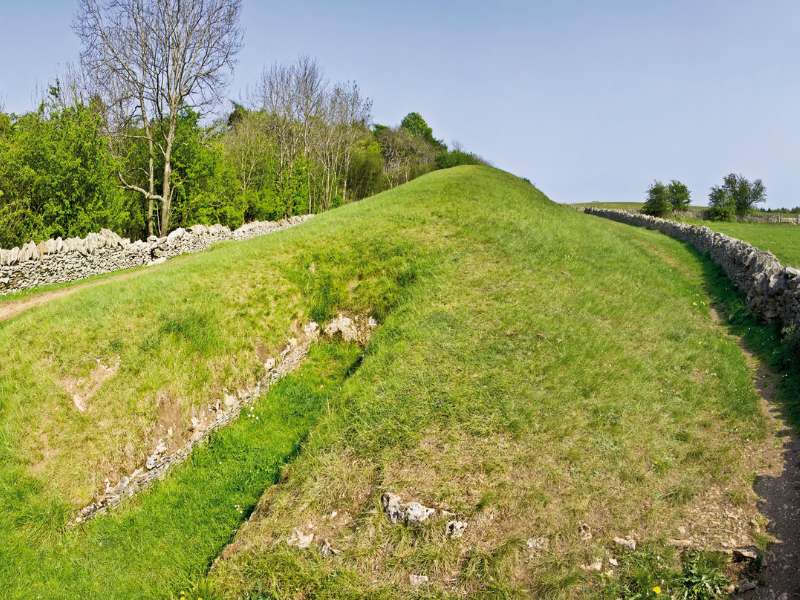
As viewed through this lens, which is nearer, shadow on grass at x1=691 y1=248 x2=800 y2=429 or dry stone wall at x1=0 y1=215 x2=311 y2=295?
shadow on grass at x1=691 y1=248 x2=800 y2=429

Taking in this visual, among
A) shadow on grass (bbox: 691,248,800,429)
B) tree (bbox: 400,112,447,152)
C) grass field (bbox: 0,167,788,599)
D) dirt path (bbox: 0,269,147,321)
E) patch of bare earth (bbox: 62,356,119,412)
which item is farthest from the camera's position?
tree (bbox: 400,112,447,152)

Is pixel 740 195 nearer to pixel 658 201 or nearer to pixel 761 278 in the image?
pixel 658 201

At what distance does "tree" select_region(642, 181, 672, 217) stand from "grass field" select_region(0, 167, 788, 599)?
192 ft

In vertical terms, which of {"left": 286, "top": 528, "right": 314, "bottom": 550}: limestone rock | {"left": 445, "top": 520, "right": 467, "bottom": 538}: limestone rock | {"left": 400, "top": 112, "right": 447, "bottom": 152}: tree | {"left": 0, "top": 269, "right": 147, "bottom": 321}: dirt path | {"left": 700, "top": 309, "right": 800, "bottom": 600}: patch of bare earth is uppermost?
{"left": 400, "top": 112, "right": 447, "bottom": 152}: tree

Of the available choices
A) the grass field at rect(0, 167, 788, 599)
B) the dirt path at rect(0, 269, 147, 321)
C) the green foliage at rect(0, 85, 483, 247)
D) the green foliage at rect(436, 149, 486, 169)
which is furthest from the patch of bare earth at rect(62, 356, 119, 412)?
the green foliage at rect(436, 149, 486, 169)

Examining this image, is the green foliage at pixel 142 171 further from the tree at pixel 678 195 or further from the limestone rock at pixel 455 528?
the tree at pixel 678 195

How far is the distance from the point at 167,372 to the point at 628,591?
11.1 meters

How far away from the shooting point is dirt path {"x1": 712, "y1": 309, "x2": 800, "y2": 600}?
663 cm

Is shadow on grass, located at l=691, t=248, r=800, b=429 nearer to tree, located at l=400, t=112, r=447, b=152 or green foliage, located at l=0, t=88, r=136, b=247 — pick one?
green foliage, located at l=0, t=88, r=136, b=247

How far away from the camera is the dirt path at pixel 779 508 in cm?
663

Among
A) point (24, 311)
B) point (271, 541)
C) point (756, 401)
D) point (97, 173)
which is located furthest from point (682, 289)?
point (97, 173)

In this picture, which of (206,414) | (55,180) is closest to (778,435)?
(206,414)

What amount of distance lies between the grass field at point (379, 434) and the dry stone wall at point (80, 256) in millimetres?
5414

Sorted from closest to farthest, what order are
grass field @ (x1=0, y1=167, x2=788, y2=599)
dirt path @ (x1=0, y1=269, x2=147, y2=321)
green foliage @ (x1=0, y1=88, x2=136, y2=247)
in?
grass field @ (x1=0, y1=167, x2=788, y2=599) < dirt path @ (x1=0, y1=269, x2=147, y2=321) < green foliage @ (x1=0, y1=88, x2=136, y2=247)
